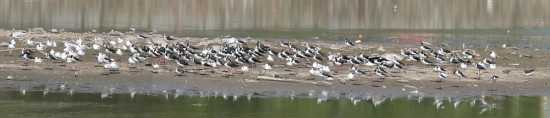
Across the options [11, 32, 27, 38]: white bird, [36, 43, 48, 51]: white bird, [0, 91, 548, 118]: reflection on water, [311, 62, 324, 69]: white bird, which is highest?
[11, 32, 27, 38]: white bird

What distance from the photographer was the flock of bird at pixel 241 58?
27.4m

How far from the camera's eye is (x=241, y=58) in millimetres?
28734

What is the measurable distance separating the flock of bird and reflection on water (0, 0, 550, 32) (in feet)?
41.4

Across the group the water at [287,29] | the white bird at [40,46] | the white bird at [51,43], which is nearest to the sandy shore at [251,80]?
the white bird at [40,46]

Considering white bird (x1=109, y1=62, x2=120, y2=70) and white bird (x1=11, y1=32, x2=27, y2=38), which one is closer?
white bird (x1=109, y1=62, x2=120, y2=70)

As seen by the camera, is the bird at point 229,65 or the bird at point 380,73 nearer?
the bird at point 380,73

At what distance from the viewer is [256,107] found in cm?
2145

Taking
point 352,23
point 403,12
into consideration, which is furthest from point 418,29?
point 403,12

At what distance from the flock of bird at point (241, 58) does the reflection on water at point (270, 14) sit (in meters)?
12.6

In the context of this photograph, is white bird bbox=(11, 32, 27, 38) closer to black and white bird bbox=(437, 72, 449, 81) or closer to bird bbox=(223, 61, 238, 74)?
bird bbox=(223, 61, 238, 74)

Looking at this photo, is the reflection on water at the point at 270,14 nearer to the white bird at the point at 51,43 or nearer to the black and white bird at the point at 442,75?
the white bird at the point at 51,43

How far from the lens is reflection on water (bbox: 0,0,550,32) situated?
4891 cm

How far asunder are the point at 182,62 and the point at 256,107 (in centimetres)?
655

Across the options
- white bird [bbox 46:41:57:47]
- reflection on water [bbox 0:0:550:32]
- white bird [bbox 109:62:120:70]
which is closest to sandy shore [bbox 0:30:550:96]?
white bird [bbox 109:62:120:70]
